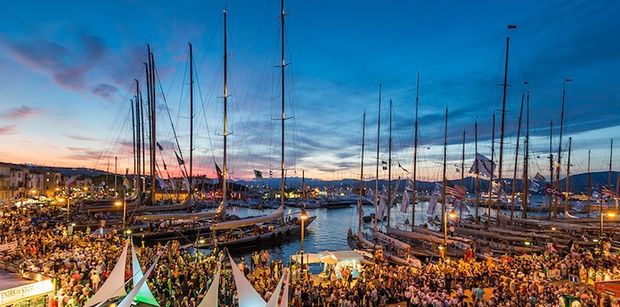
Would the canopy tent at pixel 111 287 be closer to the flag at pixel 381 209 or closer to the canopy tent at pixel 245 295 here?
the canopy tent at pixel 245 295

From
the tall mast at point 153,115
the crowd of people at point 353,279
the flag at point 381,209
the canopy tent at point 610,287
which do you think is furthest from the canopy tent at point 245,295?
the tall mast at point 153,115

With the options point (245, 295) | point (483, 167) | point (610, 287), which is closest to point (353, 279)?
point (245, 295)

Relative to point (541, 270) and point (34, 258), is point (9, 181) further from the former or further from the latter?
point (541, 270)

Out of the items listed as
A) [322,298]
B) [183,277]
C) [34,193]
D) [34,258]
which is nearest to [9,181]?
[34,193]

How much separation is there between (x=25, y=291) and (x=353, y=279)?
17707 mm

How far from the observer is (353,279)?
26.2m

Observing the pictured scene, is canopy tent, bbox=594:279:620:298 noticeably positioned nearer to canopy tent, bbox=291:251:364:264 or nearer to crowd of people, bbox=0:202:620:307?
crowd of people, bbox=0:202:620:307

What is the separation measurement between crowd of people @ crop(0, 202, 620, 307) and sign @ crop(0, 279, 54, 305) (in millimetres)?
873

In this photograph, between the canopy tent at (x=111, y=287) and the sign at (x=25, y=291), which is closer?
the sign at (x=25, y=291)

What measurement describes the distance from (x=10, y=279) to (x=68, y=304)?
7.98 ft

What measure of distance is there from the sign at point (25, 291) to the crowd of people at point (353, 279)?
0.87 meters

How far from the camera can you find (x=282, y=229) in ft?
191

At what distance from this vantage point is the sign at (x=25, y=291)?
14582mm

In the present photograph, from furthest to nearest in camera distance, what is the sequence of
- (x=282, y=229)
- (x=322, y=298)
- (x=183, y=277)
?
(x=282, y=229) → (x=183, y=277) → (x=322, y=298)
